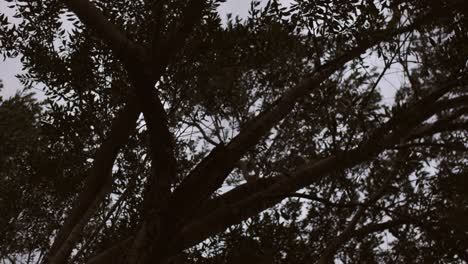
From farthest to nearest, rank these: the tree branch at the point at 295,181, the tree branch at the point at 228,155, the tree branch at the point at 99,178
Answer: the tree branch at the point at 99,178
the tree branch at the point at 295,181
the tree branch at the point at 228,155

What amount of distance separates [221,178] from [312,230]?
3.98 m

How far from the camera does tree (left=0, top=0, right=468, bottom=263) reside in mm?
3375

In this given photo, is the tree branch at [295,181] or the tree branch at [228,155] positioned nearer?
the tree branch at [228,155]

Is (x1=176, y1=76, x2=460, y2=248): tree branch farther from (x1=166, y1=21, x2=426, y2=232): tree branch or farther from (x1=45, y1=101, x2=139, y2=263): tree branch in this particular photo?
(x1=45, y1=101, x2=139, y2=263): tree branch

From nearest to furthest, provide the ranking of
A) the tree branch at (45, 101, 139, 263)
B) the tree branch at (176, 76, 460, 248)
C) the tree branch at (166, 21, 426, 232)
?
the tree branch at (166, 21, 426, 232), the tree branch at (176, 76, 460, 248), the tree branch at (45, 101, 139, 263)

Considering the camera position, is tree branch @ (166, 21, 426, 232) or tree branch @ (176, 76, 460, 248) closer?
tree branch @ (166, 21, 426, 232)

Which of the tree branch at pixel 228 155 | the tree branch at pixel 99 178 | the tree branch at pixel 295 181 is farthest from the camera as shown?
the tree branch at pixel 99 178

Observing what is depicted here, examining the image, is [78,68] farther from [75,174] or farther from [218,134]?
[218,134]

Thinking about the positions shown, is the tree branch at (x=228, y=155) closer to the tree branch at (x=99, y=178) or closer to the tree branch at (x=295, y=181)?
the tree branch at (x=295, y=181)

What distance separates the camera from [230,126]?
7832 mm

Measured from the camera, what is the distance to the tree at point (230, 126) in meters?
3.38

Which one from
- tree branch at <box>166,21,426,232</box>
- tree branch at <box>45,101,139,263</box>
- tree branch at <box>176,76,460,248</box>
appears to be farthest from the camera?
tree branch at <box>45,101,139,263</box>

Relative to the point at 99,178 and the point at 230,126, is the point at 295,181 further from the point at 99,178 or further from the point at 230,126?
the point at 230,126

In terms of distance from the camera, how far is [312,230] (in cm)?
691
